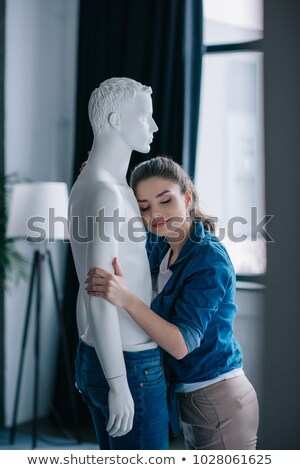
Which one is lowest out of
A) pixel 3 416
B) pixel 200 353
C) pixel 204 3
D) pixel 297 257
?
pixel 3 416

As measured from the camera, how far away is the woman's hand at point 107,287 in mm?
1763

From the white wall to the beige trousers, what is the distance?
2.35 m

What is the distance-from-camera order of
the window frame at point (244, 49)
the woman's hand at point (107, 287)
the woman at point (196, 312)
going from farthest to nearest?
the window frame at point (244, 49)
the woman at point (196, 312)
the woman's hand at point (107, 287)

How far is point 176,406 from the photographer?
6.61 ft

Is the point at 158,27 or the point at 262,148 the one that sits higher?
the point at 158,27

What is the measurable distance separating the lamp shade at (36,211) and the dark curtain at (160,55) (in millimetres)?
524

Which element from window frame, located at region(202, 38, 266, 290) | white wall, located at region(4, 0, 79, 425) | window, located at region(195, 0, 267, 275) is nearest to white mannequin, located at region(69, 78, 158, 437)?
window, located at region(195, 0, 267, 275)

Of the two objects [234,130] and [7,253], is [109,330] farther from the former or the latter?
[7,253]

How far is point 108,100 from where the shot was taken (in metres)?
1.93

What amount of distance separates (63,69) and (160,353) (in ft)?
9.03

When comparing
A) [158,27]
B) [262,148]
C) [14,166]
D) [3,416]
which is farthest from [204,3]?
[3,416]

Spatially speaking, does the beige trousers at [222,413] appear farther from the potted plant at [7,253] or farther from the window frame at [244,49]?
the potted plant at [7,253]

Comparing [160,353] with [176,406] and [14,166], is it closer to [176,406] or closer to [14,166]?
[176,406]

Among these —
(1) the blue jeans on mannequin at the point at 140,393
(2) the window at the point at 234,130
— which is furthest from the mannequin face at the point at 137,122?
(2) the window at the point at 234,130
